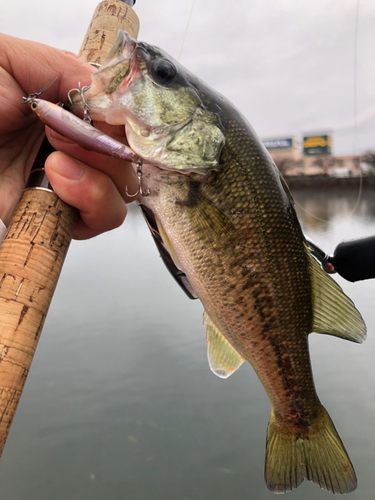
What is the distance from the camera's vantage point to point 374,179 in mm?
25172

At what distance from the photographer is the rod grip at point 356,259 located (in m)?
1.69

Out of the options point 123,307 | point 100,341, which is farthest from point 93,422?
point 123,307

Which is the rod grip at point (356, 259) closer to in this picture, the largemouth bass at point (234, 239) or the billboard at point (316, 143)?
the largemouth bass at point (234, 239)

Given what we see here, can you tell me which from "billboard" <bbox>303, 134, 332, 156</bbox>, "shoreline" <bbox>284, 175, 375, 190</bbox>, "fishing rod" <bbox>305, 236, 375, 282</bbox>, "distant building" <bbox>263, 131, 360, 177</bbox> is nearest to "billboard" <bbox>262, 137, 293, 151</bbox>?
"distant building" <bbox>263, 131, 360, 177</bbox>

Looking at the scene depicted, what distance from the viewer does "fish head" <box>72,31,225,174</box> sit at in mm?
956

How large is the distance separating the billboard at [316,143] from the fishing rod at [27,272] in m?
59.5

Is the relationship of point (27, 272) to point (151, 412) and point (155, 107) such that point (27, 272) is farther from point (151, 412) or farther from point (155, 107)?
point (151, 412)

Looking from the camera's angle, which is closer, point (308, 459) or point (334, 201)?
point (308, 459)

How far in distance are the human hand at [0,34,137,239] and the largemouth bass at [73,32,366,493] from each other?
0.61 ft

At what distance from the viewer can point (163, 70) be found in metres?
1.06

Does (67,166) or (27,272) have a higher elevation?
(67,166)

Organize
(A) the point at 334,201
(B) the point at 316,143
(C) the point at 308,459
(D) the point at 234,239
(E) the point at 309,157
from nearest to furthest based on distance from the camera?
1. (D) the point at 234,239
2. (C) the point at 308,459
3. (A) the point at 334,201
4. (E) the point at 309,157
5. (B) the point at 316,143

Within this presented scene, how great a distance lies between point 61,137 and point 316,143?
62528 millimetres

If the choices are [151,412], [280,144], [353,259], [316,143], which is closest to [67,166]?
[353,259]
